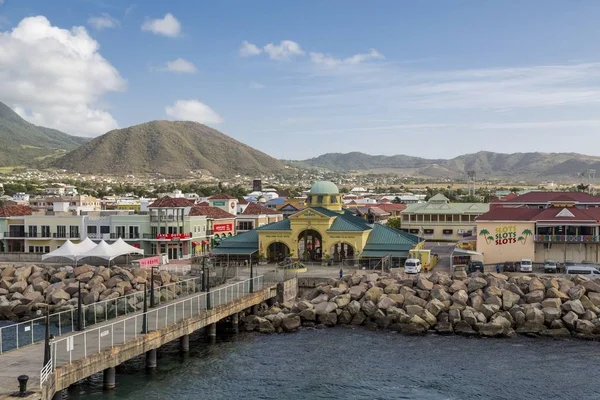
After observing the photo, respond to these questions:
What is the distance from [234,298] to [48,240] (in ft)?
126

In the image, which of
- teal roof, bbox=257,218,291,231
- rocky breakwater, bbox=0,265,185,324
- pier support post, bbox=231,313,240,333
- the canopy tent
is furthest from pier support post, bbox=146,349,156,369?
teal roof, bbox=257,218,291,231

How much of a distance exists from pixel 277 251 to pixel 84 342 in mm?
37050

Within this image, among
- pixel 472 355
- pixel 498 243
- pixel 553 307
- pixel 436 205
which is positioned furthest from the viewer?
pixel 436 205

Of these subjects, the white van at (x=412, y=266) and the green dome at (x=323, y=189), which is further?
the green dome at (x=323, y=189)

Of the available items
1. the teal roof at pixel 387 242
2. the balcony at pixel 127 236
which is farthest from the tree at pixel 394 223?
the balcony at pixel 127 236

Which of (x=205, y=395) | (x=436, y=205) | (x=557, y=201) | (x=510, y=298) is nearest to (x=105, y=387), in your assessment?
(x=205, y=395)

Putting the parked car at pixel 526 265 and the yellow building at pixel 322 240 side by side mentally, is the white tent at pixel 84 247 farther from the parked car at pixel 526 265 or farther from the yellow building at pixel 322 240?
the parked car at pixel 526 265

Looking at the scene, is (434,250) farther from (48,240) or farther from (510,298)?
(48,240)

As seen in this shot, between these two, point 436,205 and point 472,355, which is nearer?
point 472,355

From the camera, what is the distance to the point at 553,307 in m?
47.2

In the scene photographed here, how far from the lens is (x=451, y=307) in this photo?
1885 inches

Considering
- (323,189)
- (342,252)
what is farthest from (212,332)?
(323,189)

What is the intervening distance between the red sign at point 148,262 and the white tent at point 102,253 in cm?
212

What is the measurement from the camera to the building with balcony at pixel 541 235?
212 ft
